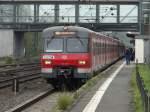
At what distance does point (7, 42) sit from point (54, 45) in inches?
1685

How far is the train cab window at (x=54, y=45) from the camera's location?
2412cm

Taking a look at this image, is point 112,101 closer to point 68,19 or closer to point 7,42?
point 7,42

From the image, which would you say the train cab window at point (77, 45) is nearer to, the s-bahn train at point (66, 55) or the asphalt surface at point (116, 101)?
the s-bahn train at point (66, 55)

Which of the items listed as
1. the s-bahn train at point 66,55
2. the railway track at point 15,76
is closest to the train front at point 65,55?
the s-bahn train at point 66,55

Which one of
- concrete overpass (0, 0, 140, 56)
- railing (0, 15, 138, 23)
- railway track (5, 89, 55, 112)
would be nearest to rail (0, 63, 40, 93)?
railway track (5, 89, 55, 112)

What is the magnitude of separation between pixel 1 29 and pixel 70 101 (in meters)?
51.3

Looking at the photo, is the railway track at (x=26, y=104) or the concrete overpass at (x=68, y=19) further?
the concrete overpass at (x=68, y=19)

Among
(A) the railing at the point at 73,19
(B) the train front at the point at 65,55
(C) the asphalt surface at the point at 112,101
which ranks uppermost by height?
(A) the railing at the point at 73,19

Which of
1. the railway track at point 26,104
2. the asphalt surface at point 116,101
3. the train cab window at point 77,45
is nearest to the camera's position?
the asphalt surface at point 116,101

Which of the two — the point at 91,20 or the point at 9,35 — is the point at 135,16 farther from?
the point at 9,35

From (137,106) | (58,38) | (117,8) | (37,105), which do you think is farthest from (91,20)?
(137,106)

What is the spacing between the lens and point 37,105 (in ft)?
60.8

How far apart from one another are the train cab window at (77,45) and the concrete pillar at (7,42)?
1598 inches

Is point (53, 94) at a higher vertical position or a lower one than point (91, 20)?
lower
